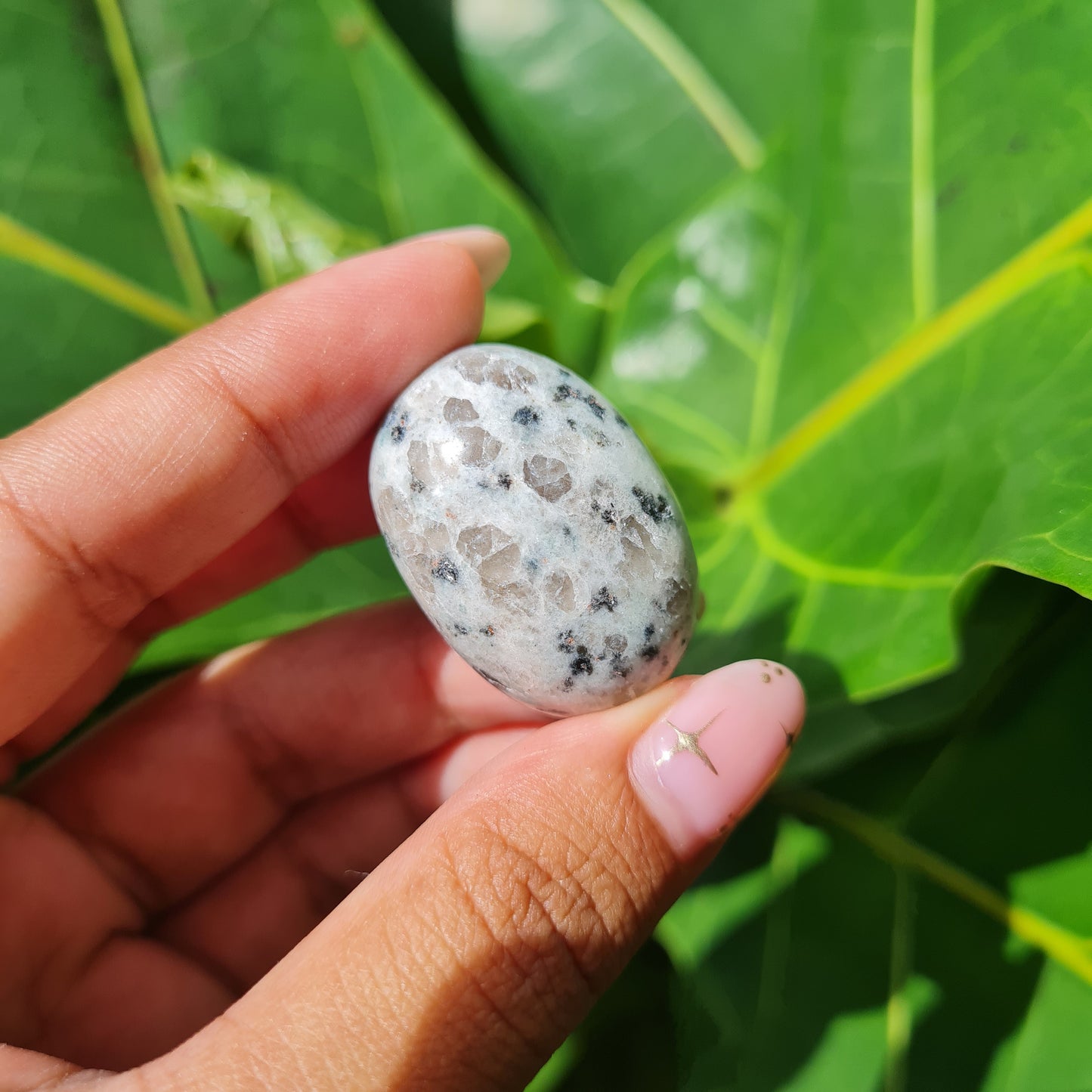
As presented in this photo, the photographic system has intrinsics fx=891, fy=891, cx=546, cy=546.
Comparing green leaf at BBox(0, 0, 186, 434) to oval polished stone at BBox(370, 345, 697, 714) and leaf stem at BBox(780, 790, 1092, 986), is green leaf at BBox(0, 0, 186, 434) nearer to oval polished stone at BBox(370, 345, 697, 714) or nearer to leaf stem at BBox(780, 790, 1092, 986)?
oval polished stone at BBox(370, 345, 697, 714)

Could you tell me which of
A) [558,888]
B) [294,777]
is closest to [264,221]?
[294,777]

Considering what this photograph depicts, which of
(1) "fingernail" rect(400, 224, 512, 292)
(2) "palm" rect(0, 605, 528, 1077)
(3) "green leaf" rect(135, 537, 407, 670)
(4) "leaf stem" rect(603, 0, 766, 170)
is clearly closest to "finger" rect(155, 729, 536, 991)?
(2) "palm" rect(0, 605, 528, 1077)

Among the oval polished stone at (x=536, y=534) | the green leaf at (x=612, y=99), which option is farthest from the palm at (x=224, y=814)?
the green leaf at (x=612, y=99)

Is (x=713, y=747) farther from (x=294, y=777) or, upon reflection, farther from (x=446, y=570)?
(x=294, y=777)

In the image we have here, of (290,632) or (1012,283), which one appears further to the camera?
(290,632)

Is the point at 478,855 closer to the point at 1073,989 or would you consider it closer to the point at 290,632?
the point at 290,632

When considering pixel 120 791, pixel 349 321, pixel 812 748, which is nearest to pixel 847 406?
pixel 812 748
